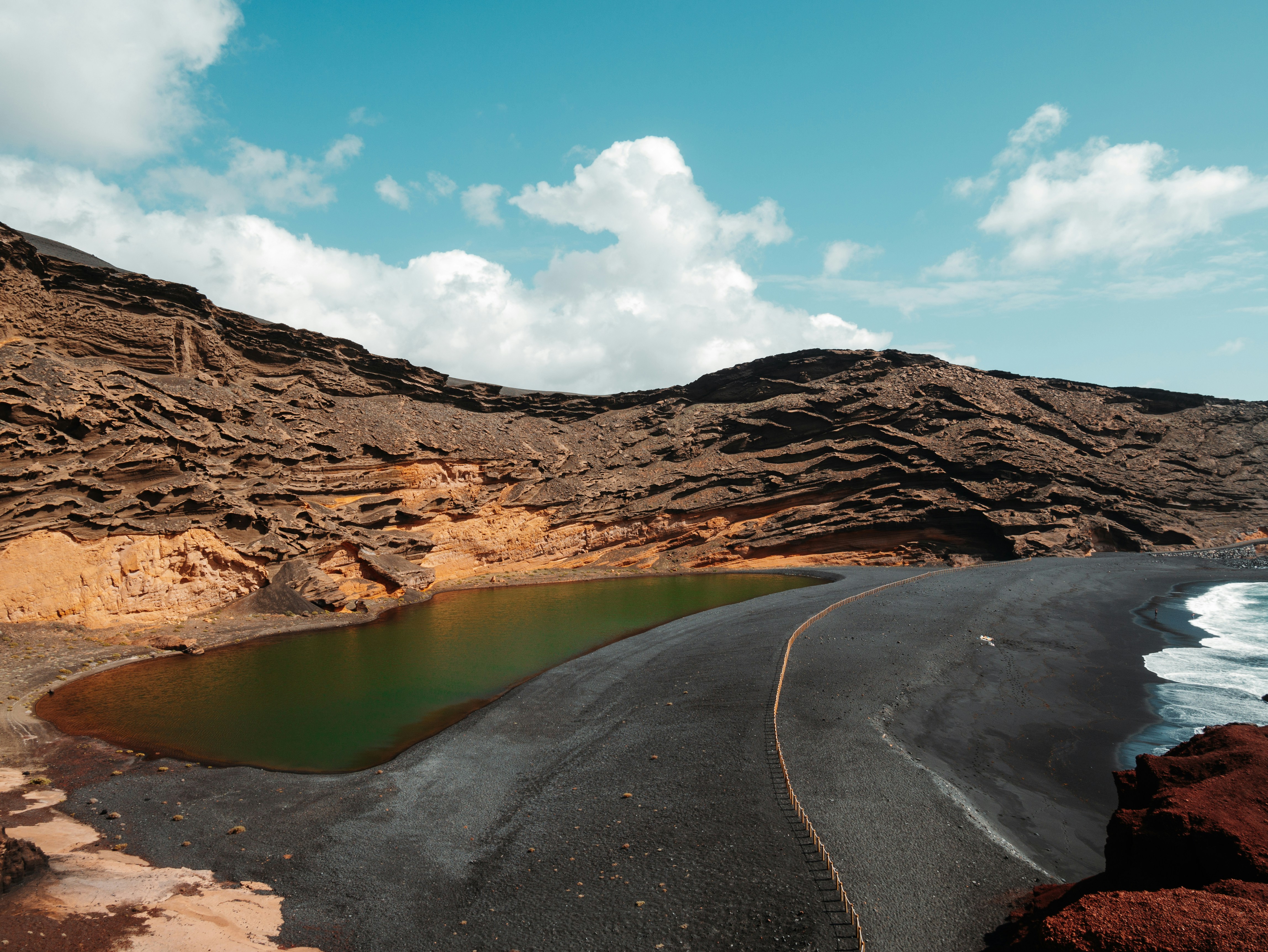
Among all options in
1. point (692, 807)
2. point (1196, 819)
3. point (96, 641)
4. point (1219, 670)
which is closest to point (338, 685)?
point (96, 641)

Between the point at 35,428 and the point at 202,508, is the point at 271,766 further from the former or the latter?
the point at 35,428

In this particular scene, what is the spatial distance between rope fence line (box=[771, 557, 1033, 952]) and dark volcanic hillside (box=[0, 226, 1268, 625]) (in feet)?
76.4

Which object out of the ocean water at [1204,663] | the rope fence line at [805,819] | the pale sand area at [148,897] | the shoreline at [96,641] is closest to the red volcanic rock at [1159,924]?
the rope fence line at [805,819]

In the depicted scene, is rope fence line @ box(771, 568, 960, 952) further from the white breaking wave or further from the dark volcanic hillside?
the dark volcanic hillside

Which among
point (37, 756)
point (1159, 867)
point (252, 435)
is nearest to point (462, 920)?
point (1159, 867)

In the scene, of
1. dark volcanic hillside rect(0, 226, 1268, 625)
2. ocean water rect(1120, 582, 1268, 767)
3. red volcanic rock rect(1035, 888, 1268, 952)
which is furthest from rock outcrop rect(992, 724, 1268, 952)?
dark volcanic hillside rect(0, 226, 1268, 625)

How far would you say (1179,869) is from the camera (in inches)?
222

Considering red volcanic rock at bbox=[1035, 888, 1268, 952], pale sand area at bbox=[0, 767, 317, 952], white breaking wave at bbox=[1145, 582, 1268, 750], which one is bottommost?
pale sand area at bbox=[0, 767, 317, 952]

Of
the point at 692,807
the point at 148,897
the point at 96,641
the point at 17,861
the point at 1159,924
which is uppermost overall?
the point at 1159,924

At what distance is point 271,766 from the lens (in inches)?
561

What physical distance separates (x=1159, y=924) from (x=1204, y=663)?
2128cm

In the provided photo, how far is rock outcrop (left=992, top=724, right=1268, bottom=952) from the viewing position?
14.6 ft

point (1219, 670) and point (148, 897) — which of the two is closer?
point (148, 897)

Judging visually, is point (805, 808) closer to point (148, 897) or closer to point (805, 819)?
point (805, 819)
